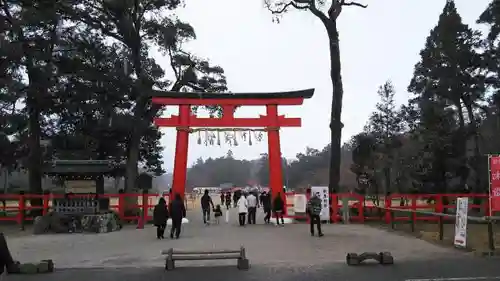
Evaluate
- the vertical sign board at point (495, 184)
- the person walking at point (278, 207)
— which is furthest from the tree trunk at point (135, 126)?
the vertical sign board at point (495, 184)

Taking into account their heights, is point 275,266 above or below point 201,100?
below

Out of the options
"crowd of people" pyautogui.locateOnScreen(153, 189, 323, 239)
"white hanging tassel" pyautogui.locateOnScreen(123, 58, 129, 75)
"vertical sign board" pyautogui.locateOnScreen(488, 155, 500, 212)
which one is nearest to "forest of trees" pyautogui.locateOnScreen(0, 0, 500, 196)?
"white hanging tassel" pyautogui.locateOnScreen(123, 58, 129, 75)

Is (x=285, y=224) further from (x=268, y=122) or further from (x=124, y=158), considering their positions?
(x=124, y=158)

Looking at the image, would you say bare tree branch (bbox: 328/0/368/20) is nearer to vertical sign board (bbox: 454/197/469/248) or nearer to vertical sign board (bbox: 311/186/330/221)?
vertical sign board (bbox: 311/186/330/221)

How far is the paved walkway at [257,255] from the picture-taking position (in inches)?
378

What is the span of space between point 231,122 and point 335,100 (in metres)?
5.92

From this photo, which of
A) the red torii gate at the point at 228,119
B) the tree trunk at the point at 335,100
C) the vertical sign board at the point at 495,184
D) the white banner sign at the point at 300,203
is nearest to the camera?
the vertical sign board at the point at 495,184

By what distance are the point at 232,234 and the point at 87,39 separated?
1457 centimetres

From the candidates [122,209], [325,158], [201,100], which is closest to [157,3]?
[201,100]

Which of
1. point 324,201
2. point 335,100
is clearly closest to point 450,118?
point 335,100

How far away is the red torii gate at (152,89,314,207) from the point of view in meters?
24.0

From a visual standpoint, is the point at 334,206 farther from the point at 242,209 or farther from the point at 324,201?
the point at 242,209

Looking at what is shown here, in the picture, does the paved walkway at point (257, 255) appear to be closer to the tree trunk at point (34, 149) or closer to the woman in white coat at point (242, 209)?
the woman in white coat at point (242, 209)

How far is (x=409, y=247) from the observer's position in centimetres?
1355
